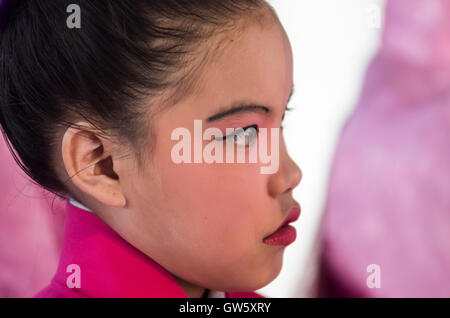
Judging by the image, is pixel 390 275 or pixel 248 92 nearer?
pixel 248 92

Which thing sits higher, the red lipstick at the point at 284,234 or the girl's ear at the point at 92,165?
the girl's ear at the point at 92,165

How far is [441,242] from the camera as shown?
80cm

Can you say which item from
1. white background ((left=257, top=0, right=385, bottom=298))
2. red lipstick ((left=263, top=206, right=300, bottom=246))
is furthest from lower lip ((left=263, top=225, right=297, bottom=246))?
white background ((left=257, top=0, right=385, bottom=298))

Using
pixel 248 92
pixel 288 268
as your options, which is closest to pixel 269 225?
pixel 248 92

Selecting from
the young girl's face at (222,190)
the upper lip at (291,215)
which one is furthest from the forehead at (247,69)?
the upper lip at (291,215)

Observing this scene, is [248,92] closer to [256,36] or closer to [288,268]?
[256,36]

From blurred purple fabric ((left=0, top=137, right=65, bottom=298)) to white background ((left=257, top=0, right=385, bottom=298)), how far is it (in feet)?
1.00

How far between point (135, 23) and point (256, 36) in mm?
98

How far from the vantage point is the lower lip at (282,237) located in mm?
487

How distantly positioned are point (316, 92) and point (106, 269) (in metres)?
0.43

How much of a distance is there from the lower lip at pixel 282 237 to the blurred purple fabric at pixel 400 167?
1.25ft

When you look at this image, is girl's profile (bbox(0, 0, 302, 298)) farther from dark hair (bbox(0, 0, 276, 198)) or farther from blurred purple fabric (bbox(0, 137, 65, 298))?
blurred purple fabric (bbox(0, 137, 65, 298))
